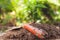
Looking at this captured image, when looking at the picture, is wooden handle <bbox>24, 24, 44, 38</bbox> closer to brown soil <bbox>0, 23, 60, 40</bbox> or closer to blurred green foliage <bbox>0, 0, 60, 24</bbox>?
brown soil <bbox>0, 23, 60, 40</bbox>

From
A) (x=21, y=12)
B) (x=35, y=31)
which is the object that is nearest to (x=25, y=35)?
(x=35, y=31)

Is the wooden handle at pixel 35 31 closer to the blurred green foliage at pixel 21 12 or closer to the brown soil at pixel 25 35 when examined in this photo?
the brown soil at pixel 25 35

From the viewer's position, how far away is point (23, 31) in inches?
156

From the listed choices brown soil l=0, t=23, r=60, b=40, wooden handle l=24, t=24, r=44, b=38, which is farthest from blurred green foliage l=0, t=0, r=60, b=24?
wooden handle l=24, t=24, r=44, b=38

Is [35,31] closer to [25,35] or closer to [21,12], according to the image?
[25,35]

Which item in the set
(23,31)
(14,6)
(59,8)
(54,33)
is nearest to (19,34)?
(23,31)

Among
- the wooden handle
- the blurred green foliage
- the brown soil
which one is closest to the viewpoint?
the wooden handle

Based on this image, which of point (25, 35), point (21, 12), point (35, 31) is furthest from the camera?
point (21, 12)

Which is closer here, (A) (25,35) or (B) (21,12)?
(A) (25,35)

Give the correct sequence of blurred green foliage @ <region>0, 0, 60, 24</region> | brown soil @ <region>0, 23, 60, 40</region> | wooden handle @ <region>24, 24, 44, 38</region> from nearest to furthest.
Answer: wooden handle @ <region>24, 24, 44, 38</region> → brown soil @ <region>0, 23, 60, 40</region> → blurred green foliage @ <region>0, 0, 60, 24</region>

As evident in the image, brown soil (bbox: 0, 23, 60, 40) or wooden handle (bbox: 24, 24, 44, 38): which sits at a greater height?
wooden handle (bbox: 24, 24, 44, 38)

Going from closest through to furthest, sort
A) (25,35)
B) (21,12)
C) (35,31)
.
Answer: (35,31) < (25,35) < (21,12)

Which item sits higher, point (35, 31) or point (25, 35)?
point (35, 31)

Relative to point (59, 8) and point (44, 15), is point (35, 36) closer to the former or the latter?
point (44, 15)
